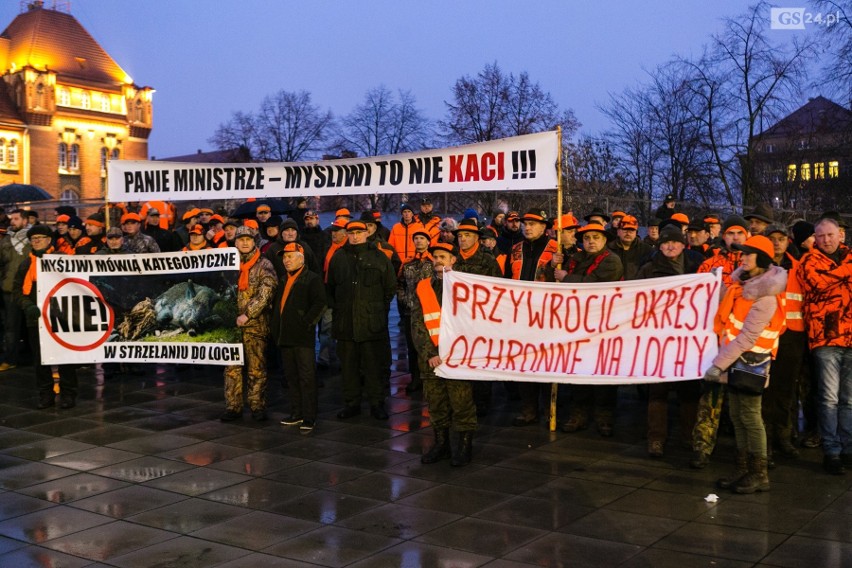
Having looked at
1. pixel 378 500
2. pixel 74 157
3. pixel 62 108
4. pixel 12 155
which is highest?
pixel 62 108

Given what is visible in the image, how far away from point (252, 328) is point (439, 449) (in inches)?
103

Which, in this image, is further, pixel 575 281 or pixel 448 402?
pixel 575 281

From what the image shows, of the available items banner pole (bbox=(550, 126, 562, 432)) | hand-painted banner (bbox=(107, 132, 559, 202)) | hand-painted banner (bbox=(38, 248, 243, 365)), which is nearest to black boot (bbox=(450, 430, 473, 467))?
banner pole (bbox=(550, 126, 562, 432))

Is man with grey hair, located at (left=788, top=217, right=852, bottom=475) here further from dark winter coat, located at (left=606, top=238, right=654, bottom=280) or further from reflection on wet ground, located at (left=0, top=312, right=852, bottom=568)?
dark winter coat, located at (left=606, top=238, right=654, bottom=280)

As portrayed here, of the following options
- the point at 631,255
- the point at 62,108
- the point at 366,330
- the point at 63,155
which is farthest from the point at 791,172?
the point at 62,108

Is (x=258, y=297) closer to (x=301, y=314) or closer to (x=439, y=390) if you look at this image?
(x=301, y=314)

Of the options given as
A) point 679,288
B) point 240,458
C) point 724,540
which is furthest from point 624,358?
point 240,458

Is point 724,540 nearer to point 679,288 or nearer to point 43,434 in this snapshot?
point 679,288

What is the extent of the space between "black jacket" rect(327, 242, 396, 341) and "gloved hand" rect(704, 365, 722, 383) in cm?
368

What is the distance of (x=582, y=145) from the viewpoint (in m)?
29.6

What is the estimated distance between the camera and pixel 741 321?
704 centimetres

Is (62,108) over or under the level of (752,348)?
over

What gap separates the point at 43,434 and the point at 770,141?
82.5ft

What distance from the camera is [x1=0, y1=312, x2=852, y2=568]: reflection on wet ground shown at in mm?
5738
